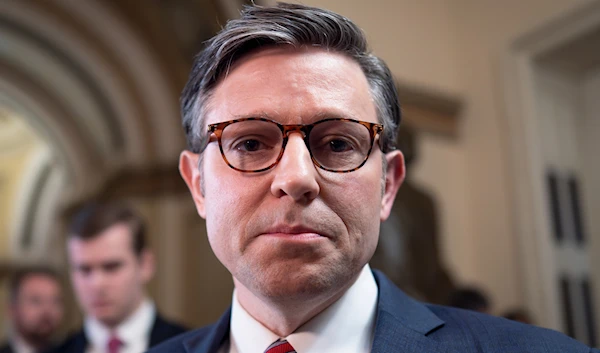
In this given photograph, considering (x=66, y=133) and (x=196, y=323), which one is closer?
(x=196, y=323)

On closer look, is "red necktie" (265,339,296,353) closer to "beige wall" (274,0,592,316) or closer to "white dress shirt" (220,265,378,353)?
"white dress shirt" (220,265,378,353)

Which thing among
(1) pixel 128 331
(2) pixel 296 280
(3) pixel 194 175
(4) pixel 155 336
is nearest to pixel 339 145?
(2) pixel 296 280

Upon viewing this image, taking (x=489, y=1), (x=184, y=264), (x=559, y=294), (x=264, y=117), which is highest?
(x=264, y=117)

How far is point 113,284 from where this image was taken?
2627 mm

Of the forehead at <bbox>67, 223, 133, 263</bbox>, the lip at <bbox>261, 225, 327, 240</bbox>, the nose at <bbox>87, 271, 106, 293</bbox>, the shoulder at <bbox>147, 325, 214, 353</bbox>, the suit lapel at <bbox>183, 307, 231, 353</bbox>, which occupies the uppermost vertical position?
the lip at <bbox>261, 225, 327, 240</bbox>

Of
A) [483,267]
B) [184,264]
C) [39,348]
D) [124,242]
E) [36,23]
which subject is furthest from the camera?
[36,23]

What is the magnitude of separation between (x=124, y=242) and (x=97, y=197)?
10.6 ft

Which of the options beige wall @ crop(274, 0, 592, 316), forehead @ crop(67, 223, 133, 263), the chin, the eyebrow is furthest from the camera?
beige wall @ crop(274, 0, 592, 316)

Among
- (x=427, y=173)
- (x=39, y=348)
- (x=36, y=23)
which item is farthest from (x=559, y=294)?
(x=36, y=23)

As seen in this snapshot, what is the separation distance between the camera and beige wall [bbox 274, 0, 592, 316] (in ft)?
14.9

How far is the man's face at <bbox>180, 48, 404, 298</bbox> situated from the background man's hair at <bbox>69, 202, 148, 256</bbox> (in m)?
1.38

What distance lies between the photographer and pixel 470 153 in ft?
16.4

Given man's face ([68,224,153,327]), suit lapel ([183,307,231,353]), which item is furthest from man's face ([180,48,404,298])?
man's face ([68,224,153,327])

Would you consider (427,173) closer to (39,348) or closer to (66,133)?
(39,348)
